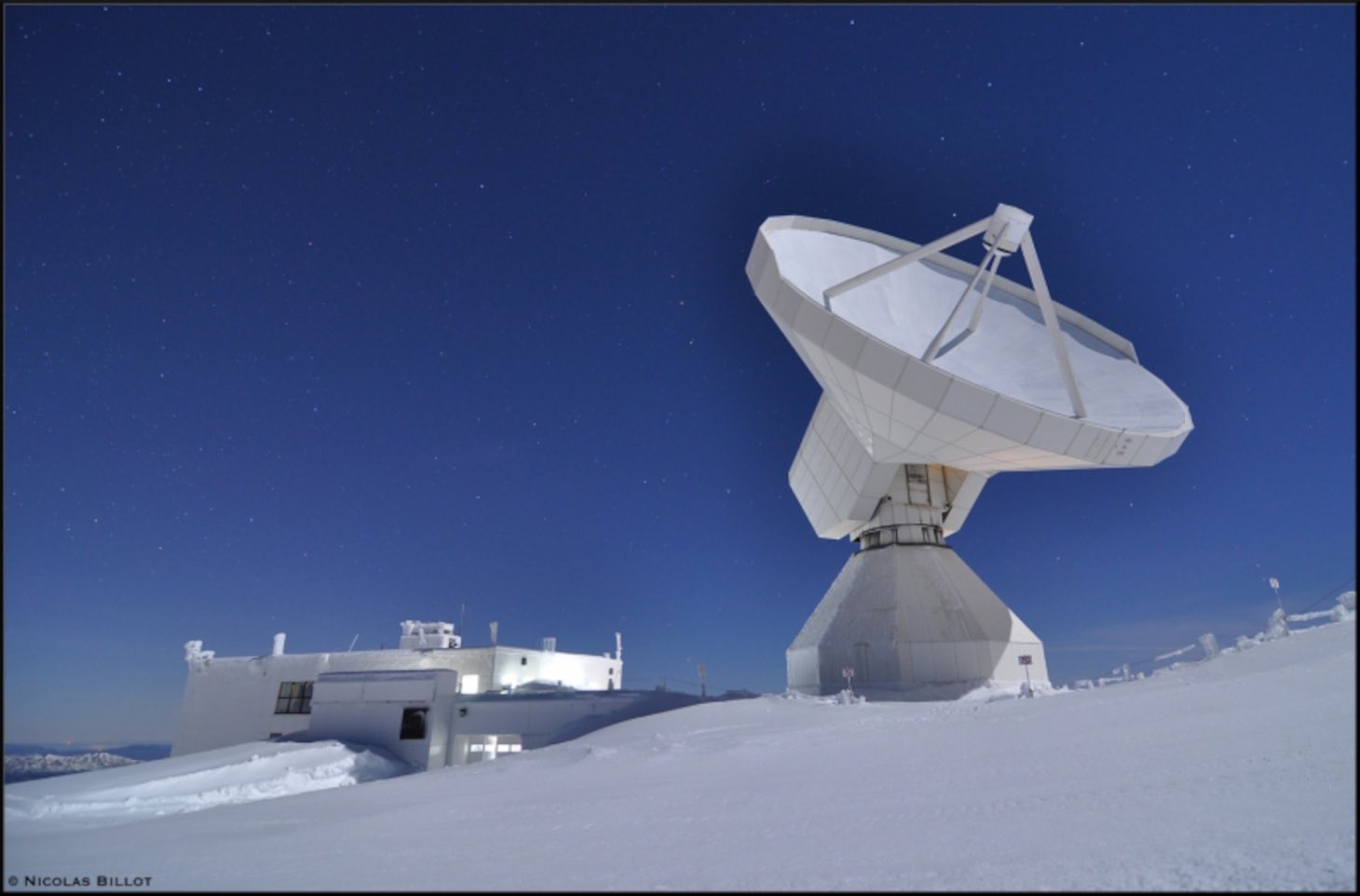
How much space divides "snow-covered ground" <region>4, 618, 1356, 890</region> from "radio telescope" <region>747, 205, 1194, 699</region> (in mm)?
6936

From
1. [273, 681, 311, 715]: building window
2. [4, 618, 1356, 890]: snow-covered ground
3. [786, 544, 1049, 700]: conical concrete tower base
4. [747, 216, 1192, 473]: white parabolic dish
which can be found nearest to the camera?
[4, 618, 1356, 890]: snow-covered ground

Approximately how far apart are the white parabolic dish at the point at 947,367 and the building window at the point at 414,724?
18447 mm

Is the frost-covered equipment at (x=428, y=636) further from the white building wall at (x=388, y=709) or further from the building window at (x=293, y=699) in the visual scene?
the white building wall at (x=388, y=709)

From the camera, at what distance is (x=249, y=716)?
35375mm

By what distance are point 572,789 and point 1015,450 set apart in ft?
42.9

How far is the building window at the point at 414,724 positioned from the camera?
25406mm

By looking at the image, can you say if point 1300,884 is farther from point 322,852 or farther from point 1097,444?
point 1097,444

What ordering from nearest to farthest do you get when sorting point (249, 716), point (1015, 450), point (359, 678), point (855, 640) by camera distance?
point (1015, 450) → point (855, 640) → point (359, 678) → point (249, 716)

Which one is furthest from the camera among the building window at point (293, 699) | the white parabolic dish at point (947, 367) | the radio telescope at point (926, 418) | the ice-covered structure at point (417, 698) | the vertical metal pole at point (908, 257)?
the building window at point (293, 699)

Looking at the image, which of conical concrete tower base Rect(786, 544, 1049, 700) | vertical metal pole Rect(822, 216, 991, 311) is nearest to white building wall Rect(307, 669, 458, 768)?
conical concrete tower base Rect(786, 544, 1049, 700)

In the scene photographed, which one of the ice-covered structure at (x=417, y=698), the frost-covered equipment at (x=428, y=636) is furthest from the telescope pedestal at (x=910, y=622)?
the frost-covered equipment at (x=428, y=636)

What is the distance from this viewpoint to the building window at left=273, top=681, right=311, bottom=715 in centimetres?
3494

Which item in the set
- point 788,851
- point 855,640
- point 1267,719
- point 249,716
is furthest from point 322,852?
point 249,716

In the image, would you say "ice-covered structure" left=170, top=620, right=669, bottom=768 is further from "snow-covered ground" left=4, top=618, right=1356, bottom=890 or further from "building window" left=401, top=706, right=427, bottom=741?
"snow-covered ground" left=4, top=618, right=1356, bottom=890
